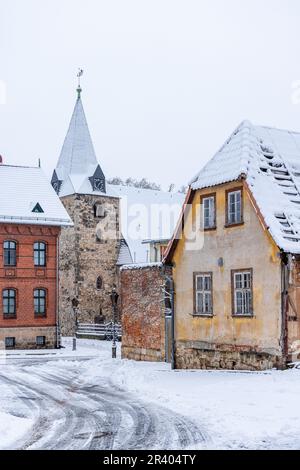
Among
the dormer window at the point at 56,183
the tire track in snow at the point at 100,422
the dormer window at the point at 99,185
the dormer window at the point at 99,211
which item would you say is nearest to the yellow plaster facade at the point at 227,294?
the tire track in snow at the point at 100,422

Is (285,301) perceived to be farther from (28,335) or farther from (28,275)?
(28,335)

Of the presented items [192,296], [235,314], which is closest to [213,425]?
[235,314]

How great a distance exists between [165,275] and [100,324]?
87.1 ft

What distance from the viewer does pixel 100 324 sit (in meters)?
51.1

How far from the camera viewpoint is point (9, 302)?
39500mm

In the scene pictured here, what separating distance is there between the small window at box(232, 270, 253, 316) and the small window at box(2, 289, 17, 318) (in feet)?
68.6

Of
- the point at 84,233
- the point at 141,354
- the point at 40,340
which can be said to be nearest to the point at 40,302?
the point at 40,340

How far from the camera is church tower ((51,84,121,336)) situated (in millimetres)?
53656

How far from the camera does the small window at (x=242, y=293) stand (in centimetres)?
2109

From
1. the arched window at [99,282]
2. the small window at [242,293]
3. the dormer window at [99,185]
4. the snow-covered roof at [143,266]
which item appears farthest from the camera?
the dormer window at [99,185]

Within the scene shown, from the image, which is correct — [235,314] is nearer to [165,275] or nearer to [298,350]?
[298,350]

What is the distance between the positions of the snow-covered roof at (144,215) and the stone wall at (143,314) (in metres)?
27.0

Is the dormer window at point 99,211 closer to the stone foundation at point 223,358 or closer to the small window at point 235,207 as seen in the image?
the stone foundation at point 223,358

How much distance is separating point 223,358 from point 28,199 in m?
22.4
